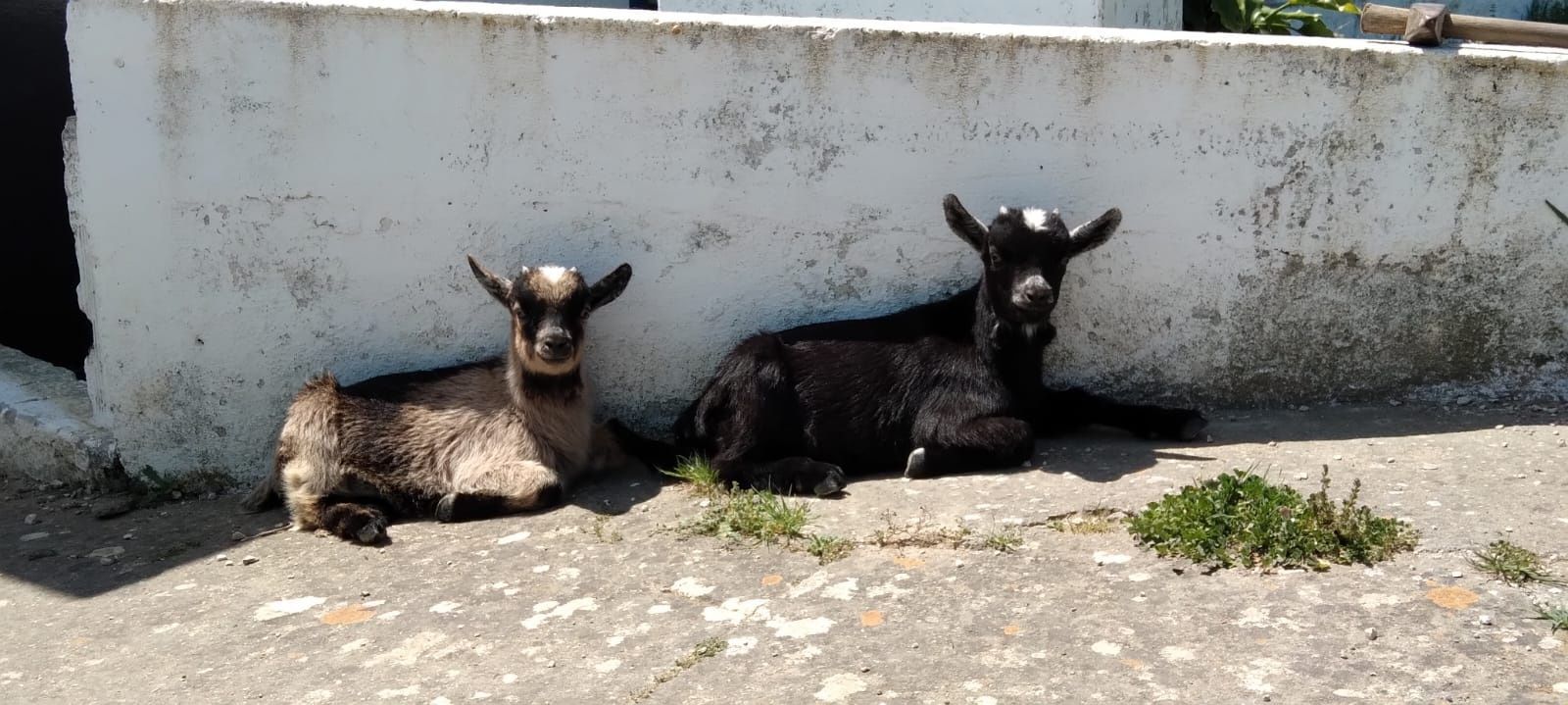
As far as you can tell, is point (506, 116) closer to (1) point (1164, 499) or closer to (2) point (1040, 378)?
(2) point (1040, 378)

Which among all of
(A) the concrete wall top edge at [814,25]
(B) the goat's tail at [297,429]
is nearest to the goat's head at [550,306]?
(B) the goat's tail at [297,429]

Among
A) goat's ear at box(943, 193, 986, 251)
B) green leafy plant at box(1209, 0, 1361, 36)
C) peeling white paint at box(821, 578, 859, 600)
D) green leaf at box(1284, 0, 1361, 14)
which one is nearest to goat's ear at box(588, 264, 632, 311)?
goat's ear at box(943, 193, 986, 251)

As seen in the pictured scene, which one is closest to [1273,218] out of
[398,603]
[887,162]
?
[887,162]

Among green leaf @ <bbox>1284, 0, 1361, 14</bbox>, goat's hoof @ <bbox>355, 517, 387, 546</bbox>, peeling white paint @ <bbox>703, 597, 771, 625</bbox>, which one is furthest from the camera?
green leaf @ <bbox>1284, 0, 1361, 14</bbox>

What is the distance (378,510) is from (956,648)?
2546mm

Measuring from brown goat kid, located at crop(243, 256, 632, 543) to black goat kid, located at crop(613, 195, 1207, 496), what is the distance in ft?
1.71

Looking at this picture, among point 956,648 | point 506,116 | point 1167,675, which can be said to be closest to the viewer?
point 1167,675

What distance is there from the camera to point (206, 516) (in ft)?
18.4

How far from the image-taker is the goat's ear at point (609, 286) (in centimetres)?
548

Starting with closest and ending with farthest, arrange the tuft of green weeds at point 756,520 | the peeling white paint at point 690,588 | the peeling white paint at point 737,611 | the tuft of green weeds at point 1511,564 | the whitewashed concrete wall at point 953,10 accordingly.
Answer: the tuft of green weeds at point 1511,564 → the peeling white paint at point 737,611 → the peeling white paint at point 690,588 → the tuft of green weeds at point 756,520 → the whitewashed concrete wall at point 953,10

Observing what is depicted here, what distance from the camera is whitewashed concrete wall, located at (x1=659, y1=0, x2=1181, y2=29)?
6.97 m

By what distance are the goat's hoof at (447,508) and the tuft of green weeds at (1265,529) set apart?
2.52 m

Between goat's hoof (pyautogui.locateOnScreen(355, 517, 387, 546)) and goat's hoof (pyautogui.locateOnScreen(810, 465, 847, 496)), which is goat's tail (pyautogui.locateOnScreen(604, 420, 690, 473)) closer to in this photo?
goat's hoof (pyautogui.locateOnScreen(810, 465, 847, 496))

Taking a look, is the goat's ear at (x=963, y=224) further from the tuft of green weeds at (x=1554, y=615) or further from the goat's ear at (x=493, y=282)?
the tuft of green weeds at (x=1554, y=615)
